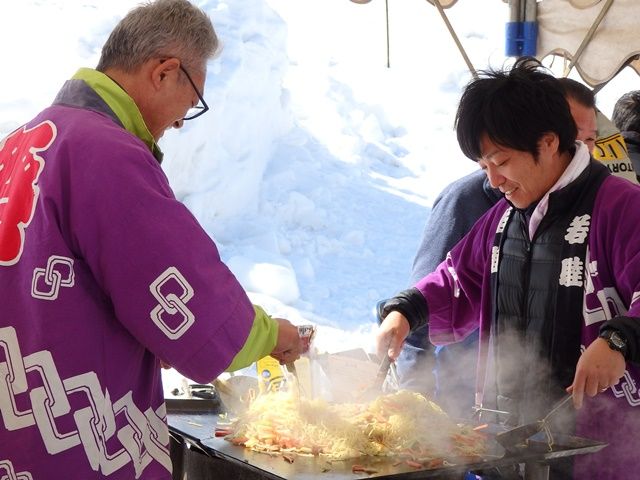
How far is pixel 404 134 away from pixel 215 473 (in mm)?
14841

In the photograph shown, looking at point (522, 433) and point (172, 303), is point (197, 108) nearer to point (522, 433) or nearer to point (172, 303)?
point (172, 303)

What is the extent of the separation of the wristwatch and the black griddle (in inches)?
10.6

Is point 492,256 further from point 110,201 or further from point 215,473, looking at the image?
point 110,201

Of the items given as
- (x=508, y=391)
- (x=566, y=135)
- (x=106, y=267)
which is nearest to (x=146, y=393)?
(x=106, y=267)

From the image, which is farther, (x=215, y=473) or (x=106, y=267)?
(x=215, y=473)

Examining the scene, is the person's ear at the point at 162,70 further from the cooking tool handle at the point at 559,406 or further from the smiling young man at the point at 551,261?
the cooking tool handle at the point at 559,406

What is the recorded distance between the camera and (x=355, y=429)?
2236mm

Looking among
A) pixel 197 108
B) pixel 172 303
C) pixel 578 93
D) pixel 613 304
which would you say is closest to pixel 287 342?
pixel 172 303

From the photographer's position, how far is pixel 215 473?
92.2 inches

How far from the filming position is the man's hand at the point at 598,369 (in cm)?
198

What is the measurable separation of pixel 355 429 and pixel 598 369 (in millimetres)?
676

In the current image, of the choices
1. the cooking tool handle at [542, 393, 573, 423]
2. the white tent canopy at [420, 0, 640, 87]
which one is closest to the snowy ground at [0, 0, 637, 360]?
the white tent canopy at [420, 0, 640, 87]

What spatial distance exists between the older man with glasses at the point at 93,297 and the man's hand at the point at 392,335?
889mm

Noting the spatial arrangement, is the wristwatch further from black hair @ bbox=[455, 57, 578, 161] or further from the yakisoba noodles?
black hair @ bbox=[455, 57, 578, 161]
